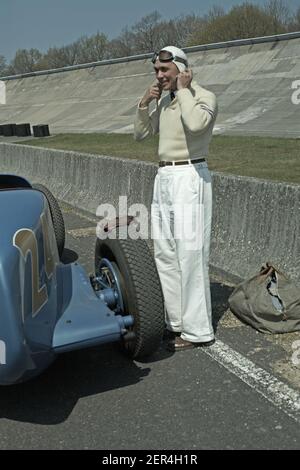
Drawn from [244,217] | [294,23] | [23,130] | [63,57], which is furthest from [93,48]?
[244,217]

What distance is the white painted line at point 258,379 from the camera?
360 centimetres

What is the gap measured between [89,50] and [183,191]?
272ft

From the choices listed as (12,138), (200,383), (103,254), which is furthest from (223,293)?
(12,138)

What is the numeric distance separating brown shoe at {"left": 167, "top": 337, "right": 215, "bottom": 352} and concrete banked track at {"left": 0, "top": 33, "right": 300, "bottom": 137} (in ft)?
37.0

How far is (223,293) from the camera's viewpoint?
5.67 metres

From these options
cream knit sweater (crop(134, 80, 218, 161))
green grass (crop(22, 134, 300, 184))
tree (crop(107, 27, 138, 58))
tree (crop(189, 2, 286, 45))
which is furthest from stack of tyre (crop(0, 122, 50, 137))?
tree (crop(107, 27, 138, 58))

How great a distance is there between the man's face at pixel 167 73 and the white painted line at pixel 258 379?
6.10ft

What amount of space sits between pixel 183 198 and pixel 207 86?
21209 millimetres

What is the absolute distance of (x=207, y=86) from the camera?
24.7 meters

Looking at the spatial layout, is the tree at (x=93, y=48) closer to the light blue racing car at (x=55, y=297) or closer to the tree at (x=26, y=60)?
the tree at (x=26, y=60)

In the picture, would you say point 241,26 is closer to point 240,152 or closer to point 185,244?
point 240,152

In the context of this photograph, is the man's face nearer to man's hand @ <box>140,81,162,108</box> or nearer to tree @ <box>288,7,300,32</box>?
man's hand @ <box>140,81,162,108</box>

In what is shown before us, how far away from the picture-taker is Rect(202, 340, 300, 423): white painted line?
142 inches
